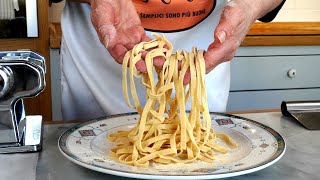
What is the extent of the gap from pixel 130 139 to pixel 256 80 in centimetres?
155

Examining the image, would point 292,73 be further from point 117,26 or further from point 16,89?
point 16,89

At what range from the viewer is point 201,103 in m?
0.84

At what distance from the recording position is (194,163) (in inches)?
29.1

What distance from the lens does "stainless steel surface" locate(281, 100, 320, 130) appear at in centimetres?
98

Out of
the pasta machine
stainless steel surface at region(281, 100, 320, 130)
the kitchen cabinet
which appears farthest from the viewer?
the kitchen cabinet

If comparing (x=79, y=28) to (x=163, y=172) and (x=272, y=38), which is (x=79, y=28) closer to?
(x=163, y=172)

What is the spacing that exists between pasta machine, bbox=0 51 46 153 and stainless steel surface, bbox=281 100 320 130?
0.50m

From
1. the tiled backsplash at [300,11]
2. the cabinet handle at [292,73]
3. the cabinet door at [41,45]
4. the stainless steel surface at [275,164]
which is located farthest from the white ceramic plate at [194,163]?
the tiled backsplash at [300,11]

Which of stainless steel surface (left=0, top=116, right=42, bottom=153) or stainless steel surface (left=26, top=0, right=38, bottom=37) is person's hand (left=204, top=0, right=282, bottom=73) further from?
stainless steel surface (left=26, top=0, right=38, bottom=37)

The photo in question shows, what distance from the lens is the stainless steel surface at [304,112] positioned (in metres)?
0.98

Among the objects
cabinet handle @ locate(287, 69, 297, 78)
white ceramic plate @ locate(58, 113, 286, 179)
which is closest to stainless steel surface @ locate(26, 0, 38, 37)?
cabinet handle @ locate(287, 69, 297, 78)

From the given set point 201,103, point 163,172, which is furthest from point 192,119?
point 163,172

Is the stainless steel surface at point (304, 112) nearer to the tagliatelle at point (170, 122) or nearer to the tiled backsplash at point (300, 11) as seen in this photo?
the tagliatelle at point (170, 122)

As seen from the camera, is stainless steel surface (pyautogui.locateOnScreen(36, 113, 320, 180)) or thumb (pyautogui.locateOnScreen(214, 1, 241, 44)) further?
thumb (pyautogui.locateOnScreen(214, 1, 241, 44))
